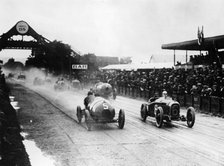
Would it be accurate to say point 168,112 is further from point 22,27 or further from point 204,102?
point 22,27

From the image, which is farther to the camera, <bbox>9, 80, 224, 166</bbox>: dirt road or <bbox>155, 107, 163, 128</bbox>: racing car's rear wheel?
<bbox>155, 107, 163, 128</bbox>: racing car's rear wheel

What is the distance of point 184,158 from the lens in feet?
29.9

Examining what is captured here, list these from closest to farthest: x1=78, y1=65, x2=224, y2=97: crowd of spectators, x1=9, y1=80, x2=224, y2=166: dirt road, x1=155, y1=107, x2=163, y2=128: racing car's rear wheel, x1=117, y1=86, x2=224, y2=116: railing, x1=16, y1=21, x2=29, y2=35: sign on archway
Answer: x1=9, y1=80, x2=224, y2=166: dirt road, x1=155, y1=107, x2=163, y2=128: racing car's rear wheel, x1=117, y1=86, x2=224, y2=116: railing, x1=78, y1=65, x2=224, y2=97: crowd of spectators, x1=16, y1=21, x2=29, y2=35: sign on archway

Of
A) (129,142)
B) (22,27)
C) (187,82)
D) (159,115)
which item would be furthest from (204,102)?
(22,27)

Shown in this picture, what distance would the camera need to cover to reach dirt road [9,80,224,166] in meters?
8.95

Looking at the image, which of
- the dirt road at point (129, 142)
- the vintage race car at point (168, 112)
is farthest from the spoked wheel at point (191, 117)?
the dirt road at point (129, 142)

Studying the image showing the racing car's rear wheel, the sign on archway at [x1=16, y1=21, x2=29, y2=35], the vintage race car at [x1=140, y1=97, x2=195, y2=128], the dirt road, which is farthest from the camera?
the sign on archway at [x1=16, y1=21, x2=29, y2=35]

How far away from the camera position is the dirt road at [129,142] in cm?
895

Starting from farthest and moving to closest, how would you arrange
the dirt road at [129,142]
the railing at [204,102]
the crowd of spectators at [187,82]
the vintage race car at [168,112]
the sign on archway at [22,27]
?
the sign on archway at [22,27] → the crowd of spectators at [187,82] → the railing at [204,102] → the vintage race car at [168,112] → the dirt road at [129,142]

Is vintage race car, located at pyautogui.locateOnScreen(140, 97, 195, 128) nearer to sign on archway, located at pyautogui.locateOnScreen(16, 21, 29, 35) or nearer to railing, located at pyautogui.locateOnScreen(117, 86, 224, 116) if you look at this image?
railing, located at pyautogui.locateOnScreen(117, 86, 224, 116)

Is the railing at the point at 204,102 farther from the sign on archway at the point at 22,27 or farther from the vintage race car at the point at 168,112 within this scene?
the sign on archway at the point at 22,27

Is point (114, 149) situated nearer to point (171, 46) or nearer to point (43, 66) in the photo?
point (171, 46)

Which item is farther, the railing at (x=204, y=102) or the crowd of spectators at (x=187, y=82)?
the crowd of spectators at (x=187, y=82)

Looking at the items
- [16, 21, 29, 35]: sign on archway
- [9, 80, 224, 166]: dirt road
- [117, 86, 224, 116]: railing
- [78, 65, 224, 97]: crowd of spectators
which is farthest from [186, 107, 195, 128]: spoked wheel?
[16, 21, 29, 35]: sign on archway
